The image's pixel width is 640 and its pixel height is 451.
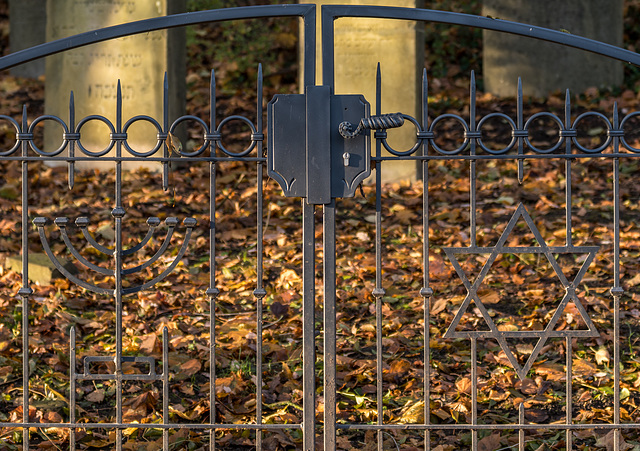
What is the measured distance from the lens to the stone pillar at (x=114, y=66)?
7.53 m

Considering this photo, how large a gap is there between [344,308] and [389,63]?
3.32 metres

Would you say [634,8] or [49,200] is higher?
[634,8]

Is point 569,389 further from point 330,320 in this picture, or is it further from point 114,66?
point 114,66

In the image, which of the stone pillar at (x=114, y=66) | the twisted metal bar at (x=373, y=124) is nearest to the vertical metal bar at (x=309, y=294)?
the twisted metal bar at (x=373, y=124)

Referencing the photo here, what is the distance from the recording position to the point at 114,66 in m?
7.60

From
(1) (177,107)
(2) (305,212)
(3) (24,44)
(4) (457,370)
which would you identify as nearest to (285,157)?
(2) (305,212)

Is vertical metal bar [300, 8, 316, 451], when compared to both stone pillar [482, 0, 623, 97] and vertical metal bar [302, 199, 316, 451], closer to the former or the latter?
vertical metal bar [302, 199, 316, 451]

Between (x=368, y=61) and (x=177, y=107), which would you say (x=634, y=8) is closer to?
(x=368, y=61)

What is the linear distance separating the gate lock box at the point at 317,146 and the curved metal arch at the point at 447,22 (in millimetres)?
111

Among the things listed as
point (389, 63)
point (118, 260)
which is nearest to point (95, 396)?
point (118, 260)

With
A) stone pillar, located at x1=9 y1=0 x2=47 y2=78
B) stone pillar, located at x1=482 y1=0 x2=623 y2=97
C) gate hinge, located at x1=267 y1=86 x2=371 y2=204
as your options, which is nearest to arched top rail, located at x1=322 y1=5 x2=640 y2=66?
gate hinge, located at x1=267 y1=86 x2=371 y2=204

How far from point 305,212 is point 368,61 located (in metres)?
4.57

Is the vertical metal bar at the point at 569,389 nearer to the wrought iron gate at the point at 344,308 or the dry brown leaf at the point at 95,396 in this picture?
the wrought iron gate at the point at 344,308

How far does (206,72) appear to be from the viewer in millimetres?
11781
